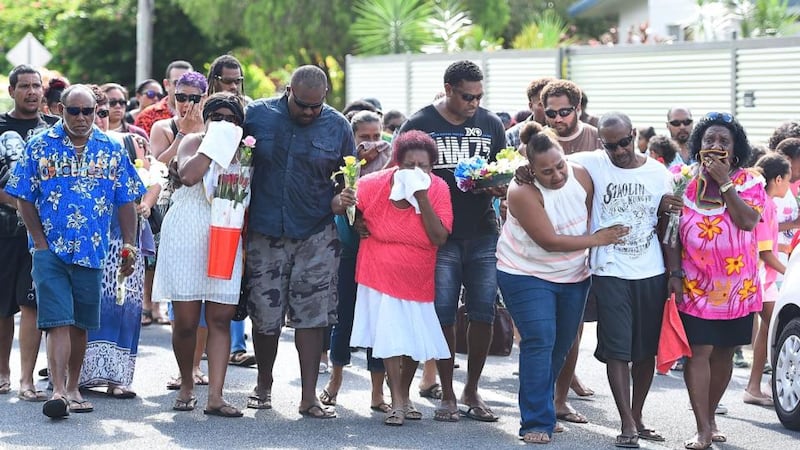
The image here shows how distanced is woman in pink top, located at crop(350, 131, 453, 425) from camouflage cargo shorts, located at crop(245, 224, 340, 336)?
306 millimetres

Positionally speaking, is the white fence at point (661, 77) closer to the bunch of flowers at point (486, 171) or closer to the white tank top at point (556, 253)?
the bunch of flowers at point (486, 171)

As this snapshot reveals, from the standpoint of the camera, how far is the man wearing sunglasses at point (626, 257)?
26.4 ft

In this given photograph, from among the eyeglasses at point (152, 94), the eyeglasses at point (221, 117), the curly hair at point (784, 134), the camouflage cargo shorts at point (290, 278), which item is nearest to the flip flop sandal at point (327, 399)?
the camouflage cargo shorts at point (290, 278)

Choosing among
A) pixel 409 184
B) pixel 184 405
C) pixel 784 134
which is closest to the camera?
pixel 409 184

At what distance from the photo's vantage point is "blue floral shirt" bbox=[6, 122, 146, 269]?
8.62m

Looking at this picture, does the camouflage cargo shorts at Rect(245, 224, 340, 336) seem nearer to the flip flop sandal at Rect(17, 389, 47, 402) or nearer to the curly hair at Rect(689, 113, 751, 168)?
the flip flop sandal at Rect(17, 389, 47, 402)

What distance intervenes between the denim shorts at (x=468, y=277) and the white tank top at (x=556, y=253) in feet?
2.12

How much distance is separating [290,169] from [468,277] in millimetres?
1290

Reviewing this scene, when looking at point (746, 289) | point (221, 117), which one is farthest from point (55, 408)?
point (746, 289)

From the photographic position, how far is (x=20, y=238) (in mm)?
9406

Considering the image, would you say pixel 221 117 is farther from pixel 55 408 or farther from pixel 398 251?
pixel 55 408

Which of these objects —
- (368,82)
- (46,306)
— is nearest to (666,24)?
(368,82)

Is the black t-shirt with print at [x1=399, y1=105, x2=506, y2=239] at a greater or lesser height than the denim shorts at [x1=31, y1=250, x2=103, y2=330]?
greater

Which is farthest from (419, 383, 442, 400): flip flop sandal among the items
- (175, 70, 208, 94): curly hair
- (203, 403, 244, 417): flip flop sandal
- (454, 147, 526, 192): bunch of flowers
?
(175, 70, 208, 94): curly hair
